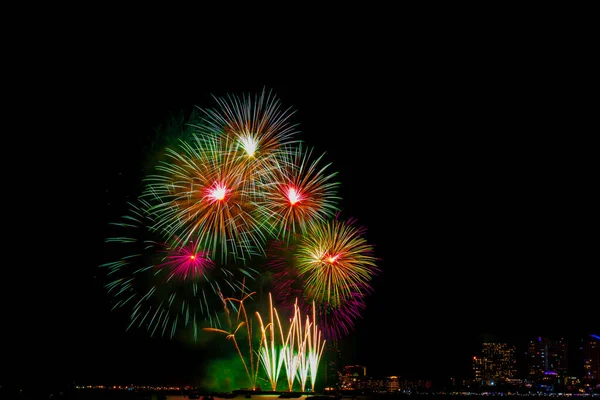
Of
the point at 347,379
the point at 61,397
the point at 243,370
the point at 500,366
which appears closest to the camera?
the point at 61,397

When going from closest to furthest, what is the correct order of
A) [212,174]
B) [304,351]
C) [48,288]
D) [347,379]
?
[212,174]
[48,288]
[304,351]
[347,379]

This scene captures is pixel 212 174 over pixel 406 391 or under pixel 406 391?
over

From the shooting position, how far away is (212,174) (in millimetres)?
26656

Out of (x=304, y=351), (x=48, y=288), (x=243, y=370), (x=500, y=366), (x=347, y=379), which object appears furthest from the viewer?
(x=500, y=366)

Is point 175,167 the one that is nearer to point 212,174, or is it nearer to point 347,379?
point 212,174

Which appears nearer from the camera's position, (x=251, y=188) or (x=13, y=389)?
(x=13, y=389)

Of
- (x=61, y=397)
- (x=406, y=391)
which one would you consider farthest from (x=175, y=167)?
(x=406, y=391)

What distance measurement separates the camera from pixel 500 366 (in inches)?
5773

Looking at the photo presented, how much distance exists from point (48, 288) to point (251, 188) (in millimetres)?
13940

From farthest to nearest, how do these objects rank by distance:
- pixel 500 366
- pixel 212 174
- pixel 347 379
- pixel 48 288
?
1. pixel 500 366
2. pixel 347 379
3. pixel 48 288
4. pixel 212 174

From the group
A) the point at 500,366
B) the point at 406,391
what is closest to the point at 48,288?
the point at 406,391

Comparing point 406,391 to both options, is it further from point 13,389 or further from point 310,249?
point 13,389

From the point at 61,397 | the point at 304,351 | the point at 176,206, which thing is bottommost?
the point at 61,397

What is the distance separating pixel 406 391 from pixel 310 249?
86.1 m
